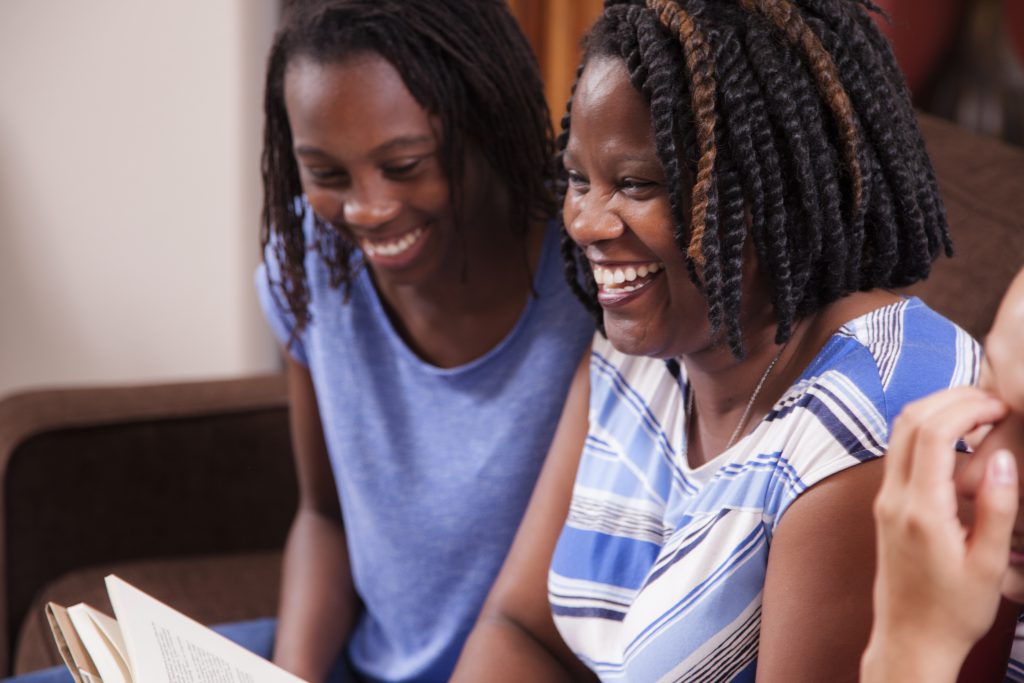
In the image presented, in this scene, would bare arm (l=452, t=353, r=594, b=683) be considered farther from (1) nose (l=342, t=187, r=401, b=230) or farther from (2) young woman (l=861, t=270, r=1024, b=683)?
(2) young woman (l=861, t=270, r=1024, b=683)

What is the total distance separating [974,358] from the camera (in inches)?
35.2

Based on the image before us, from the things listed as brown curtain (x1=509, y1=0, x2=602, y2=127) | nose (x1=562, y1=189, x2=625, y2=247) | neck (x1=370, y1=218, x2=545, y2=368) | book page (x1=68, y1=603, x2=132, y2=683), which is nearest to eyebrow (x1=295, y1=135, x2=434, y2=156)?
neck (x1=370, y1=218, x2=545, y2=368)

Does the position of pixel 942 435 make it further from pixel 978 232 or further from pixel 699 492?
pixel 978 232

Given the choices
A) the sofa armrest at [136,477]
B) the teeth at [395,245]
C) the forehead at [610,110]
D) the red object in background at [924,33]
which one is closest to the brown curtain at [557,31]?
the red object in background at [924,33]

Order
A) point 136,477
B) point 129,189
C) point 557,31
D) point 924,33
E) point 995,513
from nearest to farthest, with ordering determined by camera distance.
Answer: point 995,513, point 924,33, point 136,477, point 557,31, point 129,189

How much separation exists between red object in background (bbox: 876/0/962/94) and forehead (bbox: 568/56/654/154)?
0.76 meters

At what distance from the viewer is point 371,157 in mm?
1163

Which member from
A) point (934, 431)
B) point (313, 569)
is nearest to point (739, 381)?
point (934, 431)

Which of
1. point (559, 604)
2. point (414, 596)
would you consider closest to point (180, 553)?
Answer: point (414, 596)

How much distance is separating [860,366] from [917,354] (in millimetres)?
43

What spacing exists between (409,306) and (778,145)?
586 millimetres

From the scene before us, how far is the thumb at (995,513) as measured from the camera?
606 mm

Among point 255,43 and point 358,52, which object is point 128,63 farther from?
point 358,52

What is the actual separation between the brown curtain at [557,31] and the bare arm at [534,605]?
94cm
